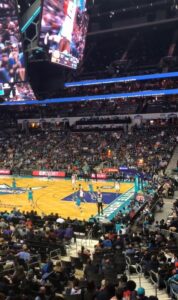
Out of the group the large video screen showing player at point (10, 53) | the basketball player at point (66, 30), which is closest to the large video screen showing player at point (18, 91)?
the large video screen showing player at point (10, 53)

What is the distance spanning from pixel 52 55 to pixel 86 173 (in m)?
15.0

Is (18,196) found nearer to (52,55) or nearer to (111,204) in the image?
(111,204)

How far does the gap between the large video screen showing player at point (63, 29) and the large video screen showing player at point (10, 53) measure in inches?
118

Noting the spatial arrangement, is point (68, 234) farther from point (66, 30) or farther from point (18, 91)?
point (66, 30)

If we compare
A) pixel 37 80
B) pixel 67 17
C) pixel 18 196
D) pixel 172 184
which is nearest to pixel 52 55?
pixel 67 17

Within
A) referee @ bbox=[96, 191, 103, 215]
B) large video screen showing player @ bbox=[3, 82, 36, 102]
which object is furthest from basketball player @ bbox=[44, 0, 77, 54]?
referee @ bbox=[96, 191, 103, 215]

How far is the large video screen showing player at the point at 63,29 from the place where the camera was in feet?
113

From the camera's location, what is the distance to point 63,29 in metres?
36.2

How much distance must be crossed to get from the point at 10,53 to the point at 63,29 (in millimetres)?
5563

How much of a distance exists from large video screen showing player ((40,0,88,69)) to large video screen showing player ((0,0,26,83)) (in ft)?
9.82

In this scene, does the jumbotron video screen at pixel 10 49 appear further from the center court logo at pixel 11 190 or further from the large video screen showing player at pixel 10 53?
the center court logo at pixel 11 190

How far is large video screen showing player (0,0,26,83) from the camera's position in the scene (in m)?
35.7

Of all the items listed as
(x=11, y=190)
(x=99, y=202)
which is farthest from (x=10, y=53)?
(x=99, y=202)

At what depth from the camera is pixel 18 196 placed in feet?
118
